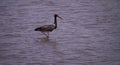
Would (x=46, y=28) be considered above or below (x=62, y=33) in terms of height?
above

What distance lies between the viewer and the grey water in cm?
657

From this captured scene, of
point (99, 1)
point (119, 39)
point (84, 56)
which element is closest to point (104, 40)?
point (119, 39)

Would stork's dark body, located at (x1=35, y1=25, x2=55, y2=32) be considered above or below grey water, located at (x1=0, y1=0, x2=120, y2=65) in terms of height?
above

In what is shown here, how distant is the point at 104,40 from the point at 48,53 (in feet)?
4.04

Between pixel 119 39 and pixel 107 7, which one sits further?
pixel 107 7

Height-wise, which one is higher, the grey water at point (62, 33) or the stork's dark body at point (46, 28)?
the stork's dark body at point (46, 28)

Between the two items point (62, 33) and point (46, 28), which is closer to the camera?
point (46, 28)

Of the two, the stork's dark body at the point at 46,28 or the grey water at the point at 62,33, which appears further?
the stork's dark body at the point at 46,28

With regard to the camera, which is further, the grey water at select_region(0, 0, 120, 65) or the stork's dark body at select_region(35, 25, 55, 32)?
the stork's dark body at select_region(35, 25, 55, 32)

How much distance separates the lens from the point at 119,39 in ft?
24.5

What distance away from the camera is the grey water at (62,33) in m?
6.57

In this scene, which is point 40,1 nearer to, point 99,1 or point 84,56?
point 99,1

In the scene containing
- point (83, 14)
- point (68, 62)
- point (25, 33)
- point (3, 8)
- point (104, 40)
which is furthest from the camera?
point (3, 8)

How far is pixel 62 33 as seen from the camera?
7.97 m
